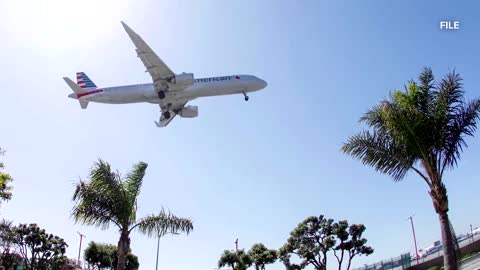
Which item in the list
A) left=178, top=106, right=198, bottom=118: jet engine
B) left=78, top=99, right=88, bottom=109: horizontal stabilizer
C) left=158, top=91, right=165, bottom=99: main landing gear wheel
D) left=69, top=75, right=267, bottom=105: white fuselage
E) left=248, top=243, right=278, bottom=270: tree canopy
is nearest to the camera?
left=158, top=91, right=165, bottom=99: main landing gear wheel

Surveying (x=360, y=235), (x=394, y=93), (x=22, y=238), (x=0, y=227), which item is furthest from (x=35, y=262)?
(x=394, y=93)

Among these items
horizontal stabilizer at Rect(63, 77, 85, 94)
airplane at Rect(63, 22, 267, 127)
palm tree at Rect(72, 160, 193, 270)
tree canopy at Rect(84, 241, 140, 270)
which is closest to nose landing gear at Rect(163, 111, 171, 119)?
airplane at Rect(63, 22, 267, 127)

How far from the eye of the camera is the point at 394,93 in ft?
54.4

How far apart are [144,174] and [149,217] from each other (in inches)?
83.7

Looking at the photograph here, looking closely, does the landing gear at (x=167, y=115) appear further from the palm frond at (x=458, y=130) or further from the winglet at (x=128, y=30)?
the palm frond at (x=458, y=130)

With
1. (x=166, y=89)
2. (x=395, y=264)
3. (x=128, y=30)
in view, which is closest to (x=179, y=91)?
(x=166, y=89)

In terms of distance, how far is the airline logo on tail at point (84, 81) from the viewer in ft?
116

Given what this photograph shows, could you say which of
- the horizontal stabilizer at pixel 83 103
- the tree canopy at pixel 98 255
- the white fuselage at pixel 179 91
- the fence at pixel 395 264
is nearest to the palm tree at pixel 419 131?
the white fuselage at pixel 179 91

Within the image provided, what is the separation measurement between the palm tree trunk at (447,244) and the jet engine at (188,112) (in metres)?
23.6

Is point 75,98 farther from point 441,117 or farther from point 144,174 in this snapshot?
point 441,117

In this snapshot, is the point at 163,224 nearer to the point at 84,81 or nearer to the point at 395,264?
the point at 84,81

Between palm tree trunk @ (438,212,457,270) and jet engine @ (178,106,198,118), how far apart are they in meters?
23.6

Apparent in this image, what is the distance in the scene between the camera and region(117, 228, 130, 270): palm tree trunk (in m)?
17.2

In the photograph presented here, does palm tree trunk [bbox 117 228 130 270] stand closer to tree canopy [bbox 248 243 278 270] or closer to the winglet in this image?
the winglet
